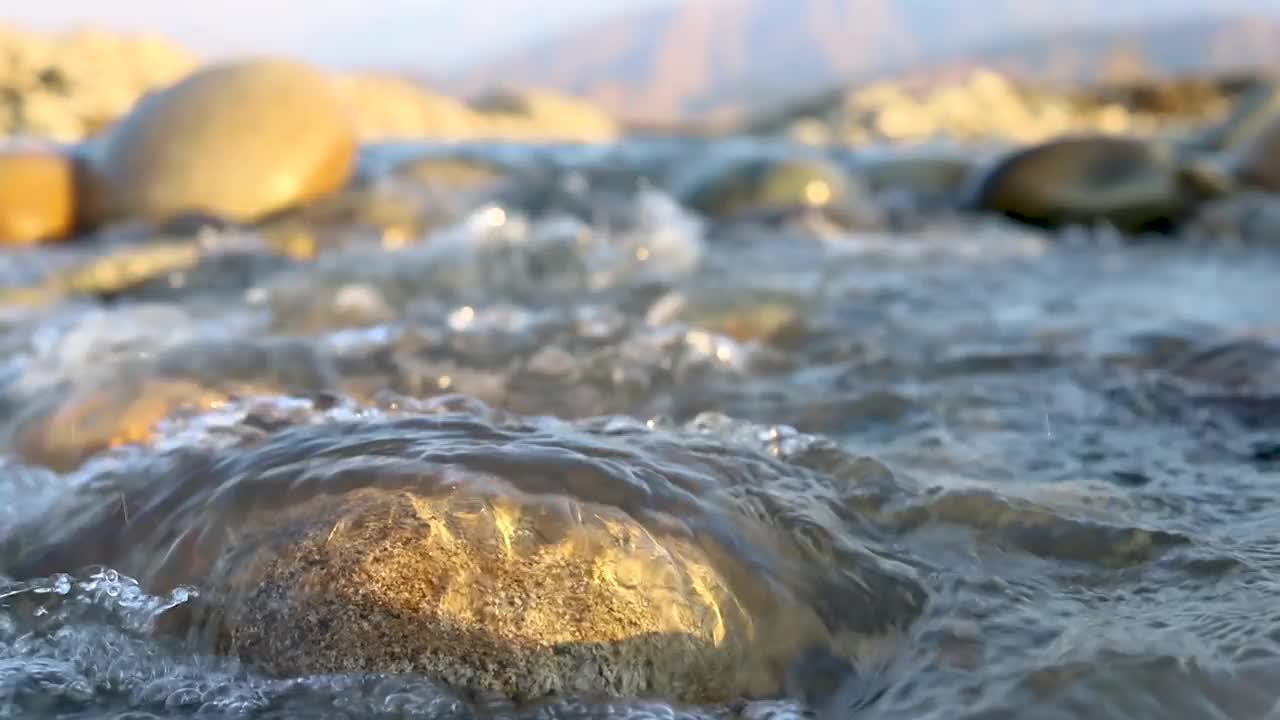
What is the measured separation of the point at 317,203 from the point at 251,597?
215 inches

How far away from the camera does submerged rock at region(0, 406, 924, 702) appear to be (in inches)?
57.0

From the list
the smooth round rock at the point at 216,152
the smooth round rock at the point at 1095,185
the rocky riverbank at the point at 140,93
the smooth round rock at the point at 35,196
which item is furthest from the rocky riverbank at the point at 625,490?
the rocky riverbank at the point at 140,93

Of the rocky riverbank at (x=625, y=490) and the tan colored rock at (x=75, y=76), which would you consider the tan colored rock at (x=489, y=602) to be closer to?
the rocky riverbank at (x=625, y=490)

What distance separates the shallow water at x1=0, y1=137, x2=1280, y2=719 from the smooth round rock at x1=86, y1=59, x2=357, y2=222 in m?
2.31

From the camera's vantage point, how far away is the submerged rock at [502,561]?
1.45 meters

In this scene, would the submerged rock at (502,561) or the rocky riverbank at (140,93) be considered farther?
the rocky riverbank at (140,93)

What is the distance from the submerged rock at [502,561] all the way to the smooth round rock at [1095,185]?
20.1 feet

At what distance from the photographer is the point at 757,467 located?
6.58ft

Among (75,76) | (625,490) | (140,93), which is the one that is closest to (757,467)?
(625,490)

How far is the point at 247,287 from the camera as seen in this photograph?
4633mm

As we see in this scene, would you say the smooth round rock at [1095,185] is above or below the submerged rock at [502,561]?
above

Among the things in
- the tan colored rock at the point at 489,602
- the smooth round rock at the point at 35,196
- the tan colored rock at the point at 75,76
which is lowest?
the tan colored rock at the point at 489,602

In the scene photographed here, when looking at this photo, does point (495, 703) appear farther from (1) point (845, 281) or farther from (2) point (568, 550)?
(1) point (845, 281)

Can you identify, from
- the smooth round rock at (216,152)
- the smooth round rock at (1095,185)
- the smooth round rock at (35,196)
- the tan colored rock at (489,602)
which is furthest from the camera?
the smooth round rock at (1095,185)
